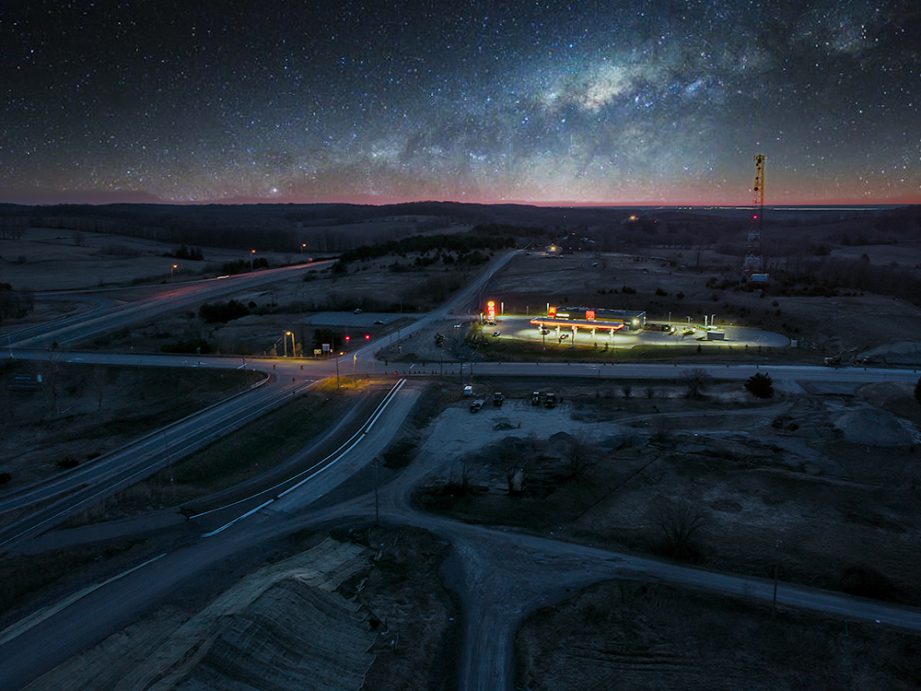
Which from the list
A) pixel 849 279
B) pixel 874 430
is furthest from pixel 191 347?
pixel 849 279

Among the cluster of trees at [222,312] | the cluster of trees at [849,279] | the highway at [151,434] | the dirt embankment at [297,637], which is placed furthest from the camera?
the cluster of trees at [849,279]

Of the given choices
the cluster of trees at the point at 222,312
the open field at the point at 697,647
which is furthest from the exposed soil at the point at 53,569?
the cluster of trees at the point at 222,312

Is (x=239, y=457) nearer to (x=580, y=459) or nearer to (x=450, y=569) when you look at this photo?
(x=450, y=569)

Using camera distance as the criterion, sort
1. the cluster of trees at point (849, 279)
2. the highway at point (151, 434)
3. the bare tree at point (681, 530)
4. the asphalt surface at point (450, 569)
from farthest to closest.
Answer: the cluster of trees at point (849, 279) < the highway at point (151, 434) < the bare tree at point (681, 530) < the asphalt surface at point (450, 569)

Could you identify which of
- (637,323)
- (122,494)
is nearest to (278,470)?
(122,494)

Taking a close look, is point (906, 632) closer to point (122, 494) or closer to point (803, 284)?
point (122, 494)

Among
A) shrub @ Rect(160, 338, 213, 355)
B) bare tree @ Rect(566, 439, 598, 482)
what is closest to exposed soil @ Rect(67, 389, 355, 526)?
bare tree @ Rect(566, 439, 598, 482)

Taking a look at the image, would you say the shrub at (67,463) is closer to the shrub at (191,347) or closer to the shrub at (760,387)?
the shrub at (191,347)
